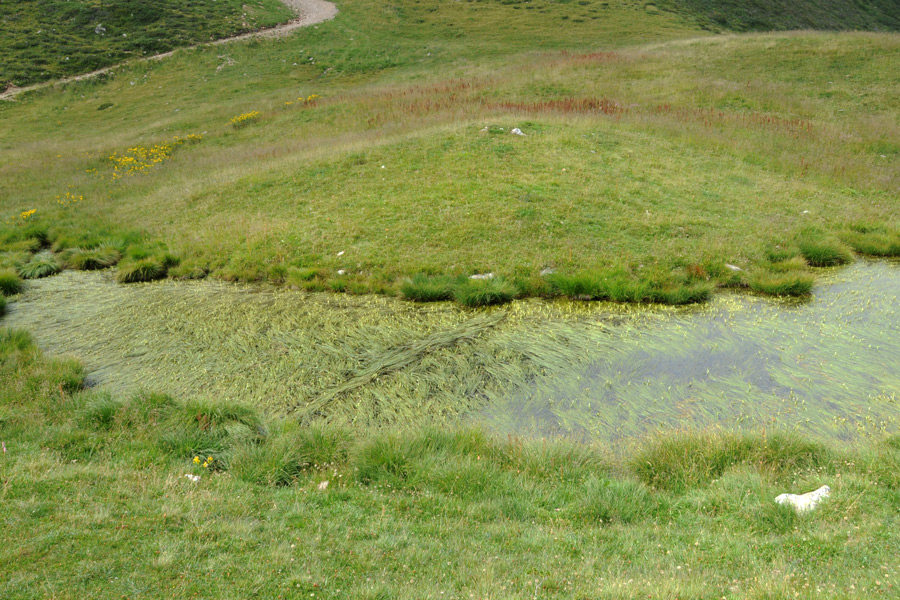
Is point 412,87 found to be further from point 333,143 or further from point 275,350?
point 275,350

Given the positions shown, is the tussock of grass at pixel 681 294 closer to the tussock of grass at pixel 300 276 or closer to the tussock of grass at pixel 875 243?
the tussock of grass at pixel 875 243

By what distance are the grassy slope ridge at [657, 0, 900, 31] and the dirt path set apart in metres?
38.0

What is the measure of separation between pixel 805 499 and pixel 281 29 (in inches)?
2289

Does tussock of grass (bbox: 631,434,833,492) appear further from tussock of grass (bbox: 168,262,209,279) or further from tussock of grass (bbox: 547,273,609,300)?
tussock of grass (bbox: 168,262,209,279)

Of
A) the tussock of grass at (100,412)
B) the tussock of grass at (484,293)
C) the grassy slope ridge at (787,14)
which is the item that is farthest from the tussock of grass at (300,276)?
the grassy slope ridge at (787,14)

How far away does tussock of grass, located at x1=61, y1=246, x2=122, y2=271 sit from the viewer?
17.0m

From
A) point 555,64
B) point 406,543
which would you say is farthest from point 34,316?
point 555,64

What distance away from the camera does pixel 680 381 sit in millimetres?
9328

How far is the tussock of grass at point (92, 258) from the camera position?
55.6 ft

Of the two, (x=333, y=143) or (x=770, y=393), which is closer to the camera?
(x=770, y=393)

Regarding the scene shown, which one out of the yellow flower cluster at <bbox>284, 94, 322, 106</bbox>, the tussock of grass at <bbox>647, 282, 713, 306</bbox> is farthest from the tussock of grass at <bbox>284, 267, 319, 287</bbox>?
the yellow flower cluster at <bbox>284, 94, 322, 106</bbox>

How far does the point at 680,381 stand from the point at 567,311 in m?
3.58

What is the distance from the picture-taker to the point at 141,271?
15.7 m

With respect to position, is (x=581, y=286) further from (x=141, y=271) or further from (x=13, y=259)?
(x=13, y=259)
